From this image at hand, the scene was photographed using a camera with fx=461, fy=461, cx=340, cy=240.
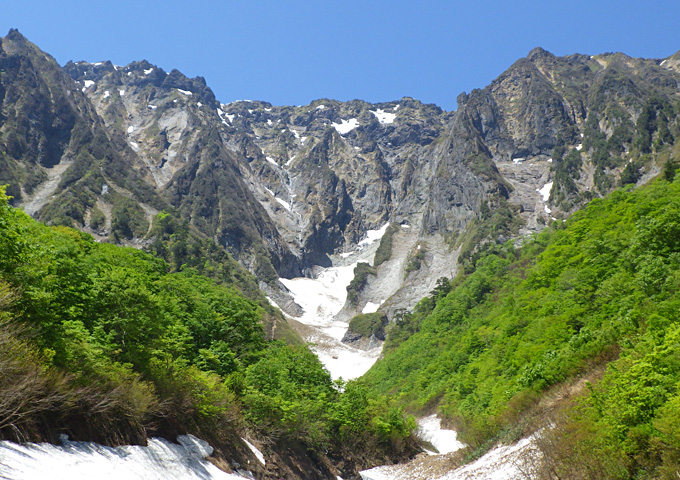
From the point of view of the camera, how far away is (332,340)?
143m

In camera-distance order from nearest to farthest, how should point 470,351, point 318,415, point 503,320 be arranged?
point 318,415
point 503,320
point 470,351

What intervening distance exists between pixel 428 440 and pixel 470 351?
12.3 metres

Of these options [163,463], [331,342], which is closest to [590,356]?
[163,463]

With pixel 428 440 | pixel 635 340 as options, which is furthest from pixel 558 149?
pixel 635 340

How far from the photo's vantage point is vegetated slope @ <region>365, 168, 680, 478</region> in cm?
1416

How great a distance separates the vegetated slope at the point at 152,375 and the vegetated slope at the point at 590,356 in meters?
9.38

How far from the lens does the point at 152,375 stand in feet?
65.7

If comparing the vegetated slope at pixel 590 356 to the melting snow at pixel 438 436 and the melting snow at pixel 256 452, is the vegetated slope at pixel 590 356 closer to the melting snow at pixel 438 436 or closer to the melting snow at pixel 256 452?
the melting snow at pixel 438 436

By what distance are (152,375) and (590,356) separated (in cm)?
2022

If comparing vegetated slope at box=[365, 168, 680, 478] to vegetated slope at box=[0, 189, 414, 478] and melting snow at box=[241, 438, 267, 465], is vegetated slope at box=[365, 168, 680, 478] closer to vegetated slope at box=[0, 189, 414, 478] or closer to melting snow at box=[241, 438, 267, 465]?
vegetated slope at box=[0, 189, 414, 478]

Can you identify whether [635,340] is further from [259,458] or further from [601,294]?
[259,458]

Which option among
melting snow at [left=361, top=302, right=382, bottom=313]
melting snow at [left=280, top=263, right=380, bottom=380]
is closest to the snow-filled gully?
melting snow at [left=280, top=263, right=380, bottom=380]

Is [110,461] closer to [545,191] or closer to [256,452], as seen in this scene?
[256,452]

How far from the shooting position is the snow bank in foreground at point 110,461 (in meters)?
11.7
